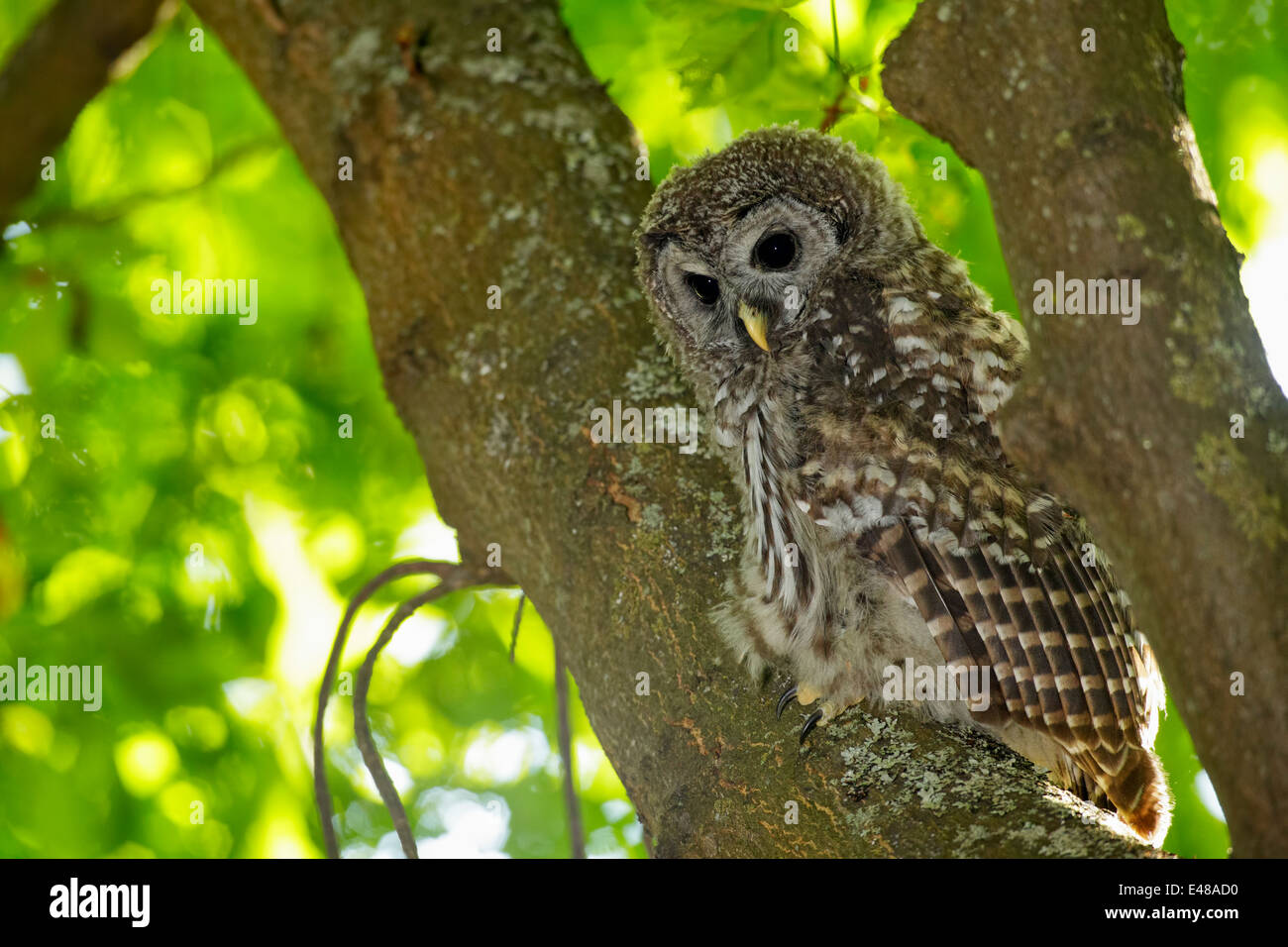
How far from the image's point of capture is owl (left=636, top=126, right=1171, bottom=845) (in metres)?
2.01

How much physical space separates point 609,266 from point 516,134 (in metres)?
0.36

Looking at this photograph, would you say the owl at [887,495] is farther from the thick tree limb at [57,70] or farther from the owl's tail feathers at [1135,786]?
the thick tree limb at [57,70]

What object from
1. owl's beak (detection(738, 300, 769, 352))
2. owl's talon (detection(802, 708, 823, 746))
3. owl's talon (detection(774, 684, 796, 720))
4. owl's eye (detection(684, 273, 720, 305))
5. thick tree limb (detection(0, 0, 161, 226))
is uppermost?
thick tree limb (detection(0, 0, 161, 226))

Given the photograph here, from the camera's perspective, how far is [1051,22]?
3.96ft

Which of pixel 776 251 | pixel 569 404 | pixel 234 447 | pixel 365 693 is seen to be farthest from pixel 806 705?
pixel 234 447

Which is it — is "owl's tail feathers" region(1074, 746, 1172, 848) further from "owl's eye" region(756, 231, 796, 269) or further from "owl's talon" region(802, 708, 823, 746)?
"owl's eye" region(756, 231, 796, 269)

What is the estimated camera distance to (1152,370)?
41.1 inches

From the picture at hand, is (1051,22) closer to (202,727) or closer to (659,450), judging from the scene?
(659,450)

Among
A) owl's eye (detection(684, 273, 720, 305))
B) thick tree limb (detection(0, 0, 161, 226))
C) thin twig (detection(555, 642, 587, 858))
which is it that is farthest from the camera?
thick tree limb (detection(0, 0, 161, 226))

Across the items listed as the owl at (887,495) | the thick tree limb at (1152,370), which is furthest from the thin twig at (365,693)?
the thick tree limb at (1152,370)

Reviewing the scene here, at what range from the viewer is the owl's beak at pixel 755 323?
2443 mm

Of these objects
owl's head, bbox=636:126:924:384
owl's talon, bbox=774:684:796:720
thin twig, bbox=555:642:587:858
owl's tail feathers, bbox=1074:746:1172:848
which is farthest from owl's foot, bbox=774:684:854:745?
owl's head, bbox=636:126:924:384

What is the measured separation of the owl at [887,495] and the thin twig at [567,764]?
0.62 m

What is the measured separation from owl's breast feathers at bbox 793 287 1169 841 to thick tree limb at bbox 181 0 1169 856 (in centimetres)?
27
